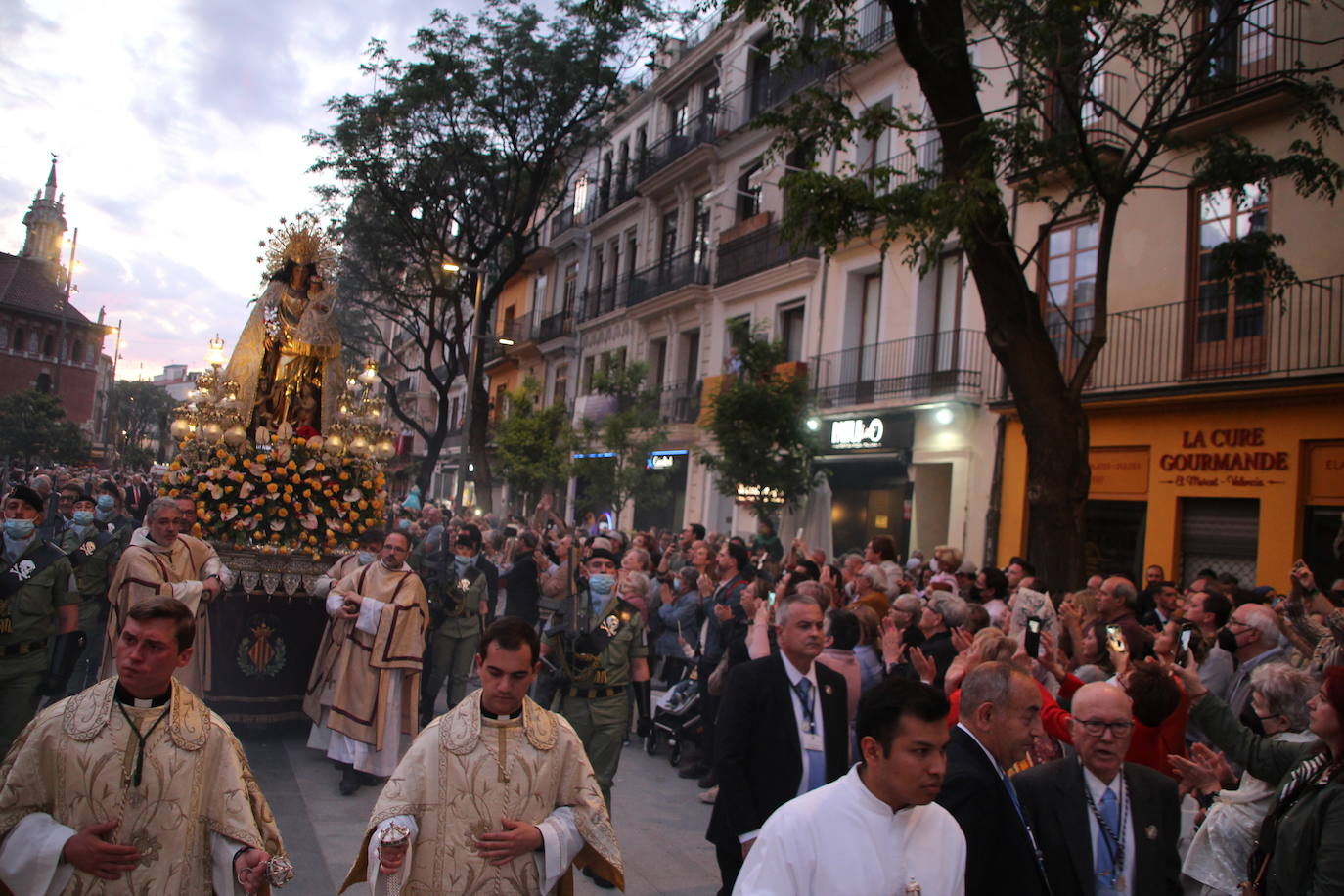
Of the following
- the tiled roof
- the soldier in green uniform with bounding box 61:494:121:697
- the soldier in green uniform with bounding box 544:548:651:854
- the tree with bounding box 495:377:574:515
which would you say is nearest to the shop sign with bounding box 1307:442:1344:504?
the soldier in green uniform with bounding box 544:548:651:854

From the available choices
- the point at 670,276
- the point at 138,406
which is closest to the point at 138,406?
the point at 138,406

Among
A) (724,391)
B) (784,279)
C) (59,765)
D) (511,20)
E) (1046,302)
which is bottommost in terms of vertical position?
(59,765)

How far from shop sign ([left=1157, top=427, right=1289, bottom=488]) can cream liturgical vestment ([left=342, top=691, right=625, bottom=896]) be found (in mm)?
12621

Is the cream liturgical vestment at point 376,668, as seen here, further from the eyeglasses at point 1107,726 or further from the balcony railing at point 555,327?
the balcony railing at point 555,327

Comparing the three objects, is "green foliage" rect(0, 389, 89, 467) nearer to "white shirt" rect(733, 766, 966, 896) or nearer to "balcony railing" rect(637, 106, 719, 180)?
"balcony railing" rect(637, 106, 719, 180)

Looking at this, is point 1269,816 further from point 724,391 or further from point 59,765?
point 724,391

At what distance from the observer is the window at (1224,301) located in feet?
44.9

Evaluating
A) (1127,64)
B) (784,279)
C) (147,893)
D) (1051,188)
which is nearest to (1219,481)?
(1051,188)

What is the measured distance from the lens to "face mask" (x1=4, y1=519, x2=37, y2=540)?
20.7 ft

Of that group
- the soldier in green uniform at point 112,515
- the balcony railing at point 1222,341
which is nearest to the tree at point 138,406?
the soldier in green uniform at point 112,515

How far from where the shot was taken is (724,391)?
1841cm

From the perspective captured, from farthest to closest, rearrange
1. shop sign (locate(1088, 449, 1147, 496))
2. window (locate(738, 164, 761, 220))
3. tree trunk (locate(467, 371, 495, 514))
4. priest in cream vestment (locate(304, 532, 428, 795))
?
tree trunk (locate(467, 371, 495, 514)) → window (locate(738, 164, 761, 220)) → shop sign (locate(1088, 449, 1147, 496)) → priest in cream vestment (locate(304, 532, 428, 795))

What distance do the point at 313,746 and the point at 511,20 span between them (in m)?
21.3

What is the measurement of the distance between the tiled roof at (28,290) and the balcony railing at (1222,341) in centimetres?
7351
